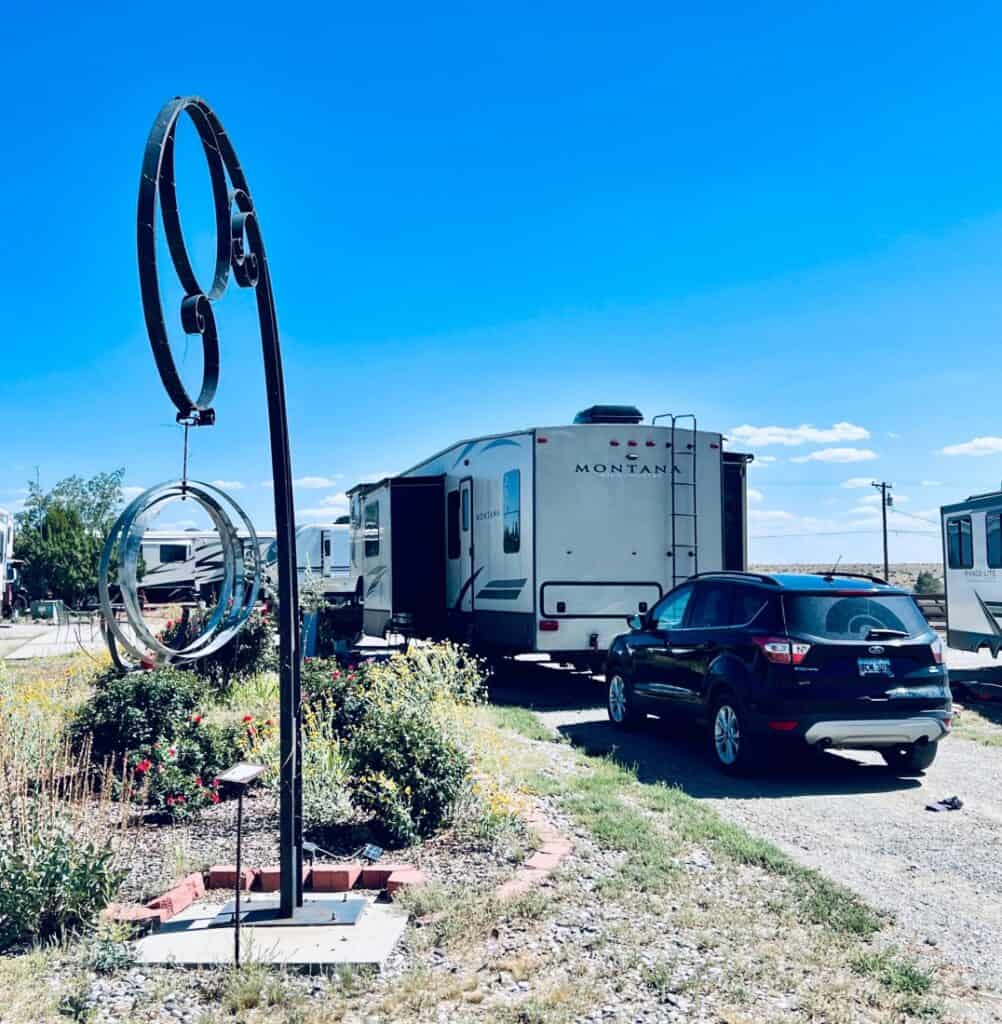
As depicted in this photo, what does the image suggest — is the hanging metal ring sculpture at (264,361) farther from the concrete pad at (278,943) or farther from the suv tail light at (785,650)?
the suv tail light at (785,650)

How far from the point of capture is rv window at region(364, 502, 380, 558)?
1670cm

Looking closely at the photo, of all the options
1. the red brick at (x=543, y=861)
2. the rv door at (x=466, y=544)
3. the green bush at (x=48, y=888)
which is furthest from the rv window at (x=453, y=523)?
the green bush at (x=48, y=888)

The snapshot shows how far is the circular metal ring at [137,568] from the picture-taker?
4633 mm

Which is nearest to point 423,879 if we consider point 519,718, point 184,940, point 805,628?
point 184,940

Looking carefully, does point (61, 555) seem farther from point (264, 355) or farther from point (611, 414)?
point (264, 355)

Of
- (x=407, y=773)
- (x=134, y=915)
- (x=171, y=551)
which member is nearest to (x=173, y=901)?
(x=134, y=915)

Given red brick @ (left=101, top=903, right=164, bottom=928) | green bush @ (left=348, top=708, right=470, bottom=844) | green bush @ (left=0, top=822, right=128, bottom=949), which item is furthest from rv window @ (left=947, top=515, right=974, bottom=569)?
green bush @ (left=0, top=822, right=128, bottom=949)

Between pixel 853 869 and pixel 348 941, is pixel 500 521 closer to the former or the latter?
pixel 853 869

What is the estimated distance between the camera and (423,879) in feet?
17.0

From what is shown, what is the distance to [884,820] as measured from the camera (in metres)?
7.06

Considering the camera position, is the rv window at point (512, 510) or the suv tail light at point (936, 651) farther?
the rv window at point (512, 510)

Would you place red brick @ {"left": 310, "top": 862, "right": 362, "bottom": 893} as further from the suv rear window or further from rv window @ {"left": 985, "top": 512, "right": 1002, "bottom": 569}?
rv window @ {"left": 985, "top": 512, "right": 1002, "bottom": 569}

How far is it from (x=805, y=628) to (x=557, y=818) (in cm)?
276

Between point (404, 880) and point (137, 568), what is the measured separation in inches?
76.7
